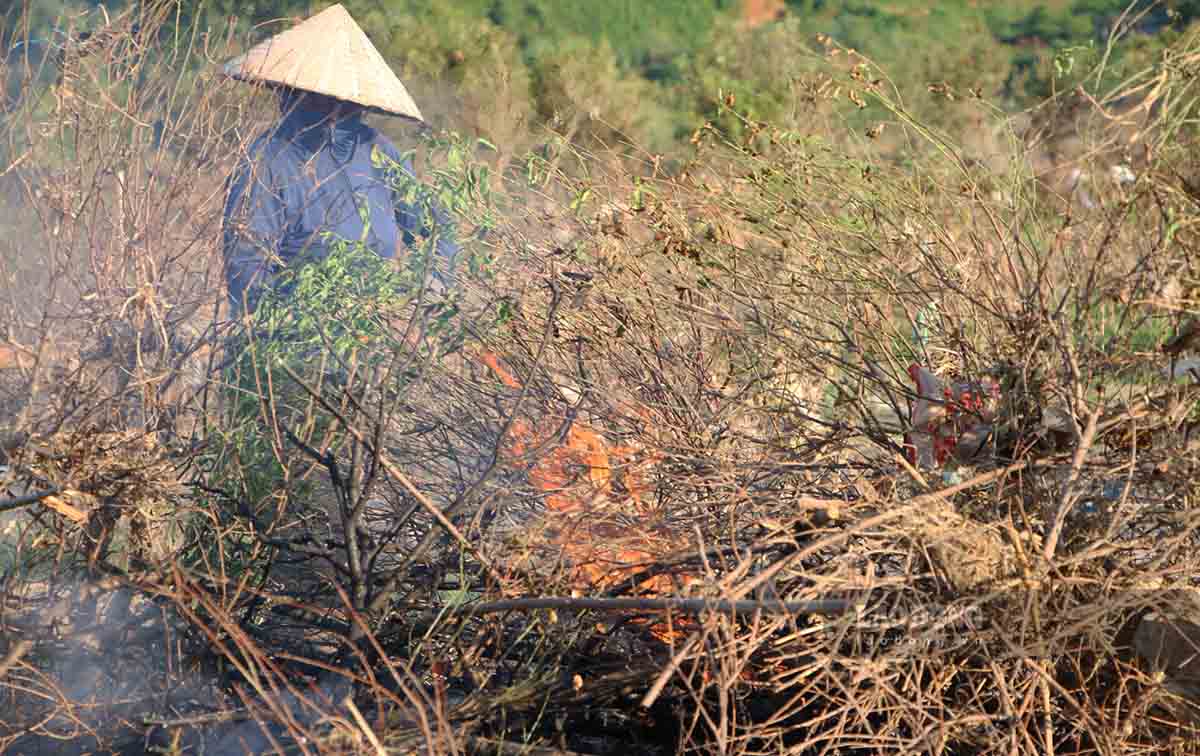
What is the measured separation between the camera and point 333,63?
5.03 meters

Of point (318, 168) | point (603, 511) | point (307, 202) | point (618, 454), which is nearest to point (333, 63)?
point (318, 168)

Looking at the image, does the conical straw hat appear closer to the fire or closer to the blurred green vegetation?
the blurred green vegetation

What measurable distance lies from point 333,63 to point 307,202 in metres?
0.95

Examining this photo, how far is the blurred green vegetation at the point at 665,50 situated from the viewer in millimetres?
7332

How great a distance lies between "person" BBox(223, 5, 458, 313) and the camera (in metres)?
3.97

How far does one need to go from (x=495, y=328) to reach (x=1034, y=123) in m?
1.60

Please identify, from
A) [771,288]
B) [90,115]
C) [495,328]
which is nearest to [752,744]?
[771,288]

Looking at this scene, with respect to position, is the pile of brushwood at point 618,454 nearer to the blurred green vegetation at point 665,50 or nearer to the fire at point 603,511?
the fire at point 603,511

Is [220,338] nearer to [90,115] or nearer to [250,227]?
[250,227]

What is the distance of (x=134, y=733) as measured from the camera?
307 centimetres

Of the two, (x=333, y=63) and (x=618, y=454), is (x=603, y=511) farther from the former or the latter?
(x=333, y=63)

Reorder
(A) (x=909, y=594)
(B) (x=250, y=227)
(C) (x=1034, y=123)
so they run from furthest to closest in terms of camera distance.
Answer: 1. (B) (x=250, y=227)
2. (C) (x=1034, y=123)
3. (A) (x=909, y=594)

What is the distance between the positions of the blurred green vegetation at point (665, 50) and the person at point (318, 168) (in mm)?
274

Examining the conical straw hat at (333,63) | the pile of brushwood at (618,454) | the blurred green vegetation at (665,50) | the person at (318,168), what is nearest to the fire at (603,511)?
the pile of brushwood at (618,454)
